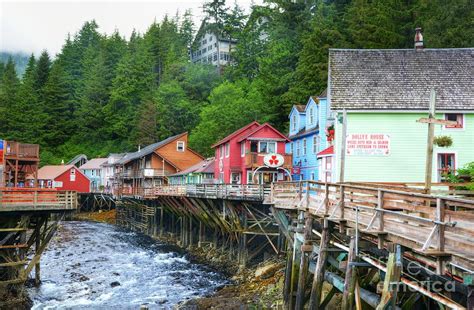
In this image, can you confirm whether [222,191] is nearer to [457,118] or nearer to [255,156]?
[255,156]

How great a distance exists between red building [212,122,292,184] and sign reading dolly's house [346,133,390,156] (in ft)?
46.9

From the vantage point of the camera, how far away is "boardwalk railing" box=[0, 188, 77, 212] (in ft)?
67.9

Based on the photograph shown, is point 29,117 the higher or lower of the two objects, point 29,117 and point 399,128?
the higher

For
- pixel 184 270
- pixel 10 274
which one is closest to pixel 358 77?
pixel 184 270

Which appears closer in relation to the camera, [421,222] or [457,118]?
[421,222]

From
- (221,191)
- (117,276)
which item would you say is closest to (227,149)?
(221,191)

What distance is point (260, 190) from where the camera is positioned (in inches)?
1034

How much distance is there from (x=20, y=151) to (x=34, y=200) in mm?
20330

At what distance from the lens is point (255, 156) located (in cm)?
3709

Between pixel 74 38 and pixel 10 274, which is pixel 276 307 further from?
pixel 74 38

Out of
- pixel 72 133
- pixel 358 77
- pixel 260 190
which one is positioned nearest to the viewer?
pixel 358 77

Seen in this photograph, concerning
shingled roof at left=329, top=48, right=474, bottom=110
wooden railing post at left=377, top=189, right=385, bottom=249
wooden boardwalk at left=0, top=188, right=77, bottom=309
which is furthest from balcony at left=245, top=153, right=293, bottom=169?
wooden railing post at left=377, top=189, right=385, bottom=249

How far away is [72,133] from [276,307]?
83439 millimetres

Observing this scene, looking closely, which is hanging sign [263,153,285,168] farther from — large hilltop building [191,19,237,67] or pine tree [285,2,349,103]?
large hilltop building [191,19,237,67]
